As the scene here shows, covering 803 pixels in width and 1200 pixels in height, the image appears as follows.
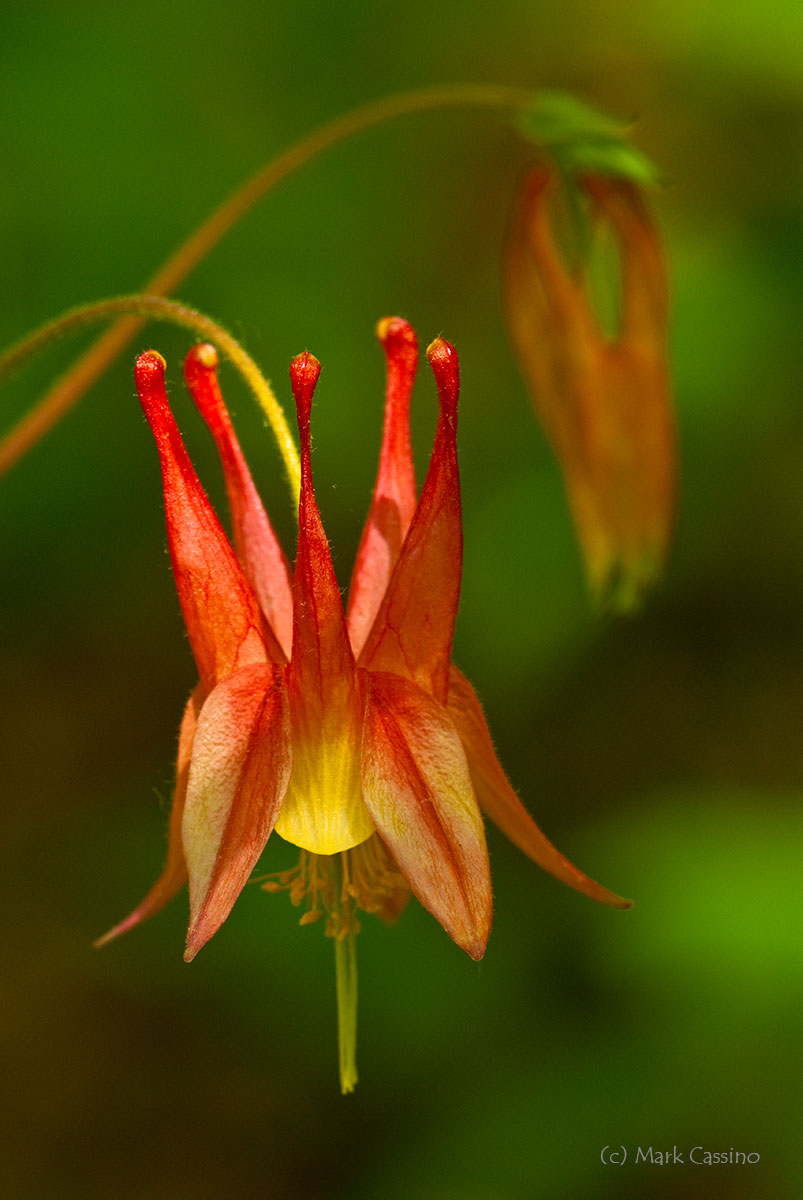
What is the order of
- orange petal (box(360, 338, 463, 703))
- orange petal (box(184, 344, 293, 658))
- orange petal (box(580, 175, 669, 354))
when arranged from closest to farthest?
orange petal (box(360, 338, 463, 703))
orange petal (box(184, 344, 293, 658))
orange petal (box(580, 175, 669, 354))

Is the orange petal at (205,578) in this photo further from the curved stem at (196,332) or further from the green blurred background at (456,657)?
the green blurred background at (456,657)

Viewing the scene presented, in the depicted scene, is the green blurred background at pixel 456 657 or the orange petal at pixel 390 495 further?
the green blurred background at pixel 456 657

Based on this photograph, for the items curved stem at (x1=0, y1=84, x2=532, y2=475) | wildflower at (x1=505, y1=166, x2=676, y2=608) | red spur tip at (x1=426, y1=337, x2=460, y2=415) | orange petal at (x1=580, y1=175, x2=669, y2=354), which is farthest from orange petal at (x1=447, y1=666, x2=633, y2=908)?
orange petal at (x1=580, y1=175, x2=669, y2=354)

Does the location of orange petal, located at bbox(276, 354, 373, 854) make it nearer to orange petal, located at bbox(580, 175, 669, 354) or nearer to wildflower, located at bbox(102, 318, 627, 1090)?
wildflower, located at bbox(102, 318, 627, 1090)

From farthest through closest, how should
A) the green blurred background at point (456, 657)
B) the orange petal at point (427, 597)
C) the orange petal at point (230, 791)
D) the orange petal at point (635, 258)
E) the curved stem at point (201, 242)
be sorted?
the green blurred background at point (456, 657) < the orange petal at point (635, 258) < the curved stem at point (201, 242) < the orange petal at point (427, 597) < the orange petal at point (230, 791)

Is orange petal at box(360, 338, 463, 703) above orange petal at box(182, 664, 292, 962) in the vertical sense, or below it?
above

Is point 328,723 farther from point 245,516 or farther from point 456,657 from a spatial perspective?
point 456,657

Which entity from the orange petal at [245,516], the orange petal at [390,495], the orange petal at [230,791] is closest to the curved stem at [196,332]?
the orange petal at [245,516]
